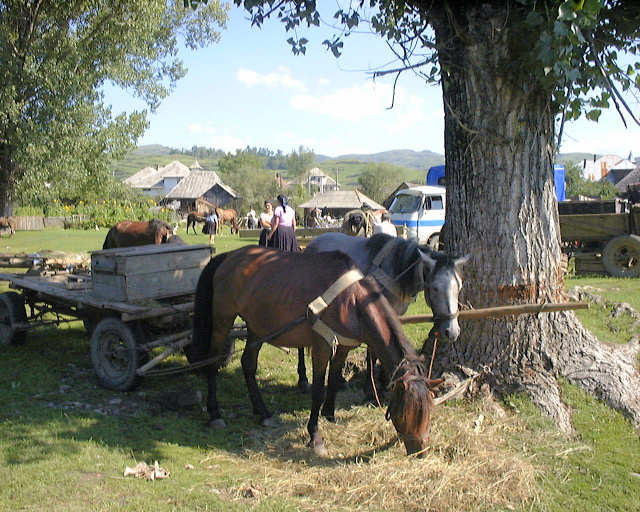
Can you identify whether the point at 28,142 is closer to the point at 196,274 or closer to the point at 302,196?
the point at 196,274

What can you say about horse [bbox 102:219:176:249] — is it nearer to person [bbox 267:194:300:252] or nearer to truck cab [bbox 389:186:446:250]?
person [bbox 267:194:300:252]

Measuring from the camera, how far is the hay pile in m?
3.90

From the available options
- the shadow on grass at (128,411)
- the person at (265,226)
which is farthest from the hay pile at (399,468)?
the person at (265,226)

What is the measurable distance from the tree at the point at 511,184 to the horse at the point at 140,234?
5670 millimetres

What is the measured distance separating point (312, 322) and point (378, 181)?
86501mm

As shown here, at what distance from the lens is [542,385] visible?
5.33 metres

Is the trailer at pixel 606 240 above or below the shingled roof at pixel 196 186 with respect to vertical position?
below

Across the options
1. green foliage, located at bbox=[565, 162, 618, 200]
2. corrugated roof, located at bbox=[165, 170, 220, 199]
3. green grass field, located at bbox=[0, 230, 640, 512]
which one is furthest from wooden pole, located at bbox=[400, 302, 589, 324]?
corrugated roof, located at bbox=[165, 170, 220, 199]

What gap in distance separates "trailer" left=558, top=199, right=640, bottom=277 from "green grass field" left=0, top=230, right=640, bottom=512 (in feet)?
30.7

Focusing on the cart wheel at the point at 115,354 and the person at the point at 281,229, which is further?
the person at the point at 281,229

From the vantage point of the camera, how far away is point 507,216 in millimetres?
5410

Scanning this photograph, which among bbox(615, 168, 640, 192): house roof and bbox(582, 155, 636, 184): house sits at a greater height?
bbox(582, 155, 636, 184): house

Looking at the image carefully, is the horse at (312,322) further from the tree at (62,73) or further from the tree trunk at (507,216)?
the tree at (62,73)

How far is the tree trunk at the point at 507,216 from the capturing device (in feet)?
17.2
